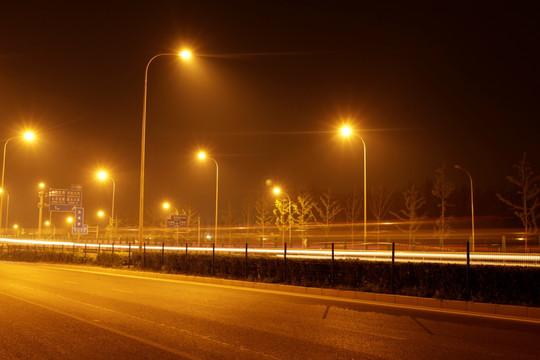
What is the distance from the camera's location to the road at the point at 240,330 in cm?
831

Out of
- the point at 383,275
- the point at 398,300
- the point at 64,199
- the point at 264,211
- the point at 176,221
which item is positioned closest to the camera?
the point at 398,300

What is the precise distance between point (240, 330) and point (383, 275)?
25.9 ft

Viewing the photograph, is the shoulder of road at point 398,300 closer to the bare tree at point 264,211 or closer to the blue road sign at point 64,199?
the blue road sign at point 64,199

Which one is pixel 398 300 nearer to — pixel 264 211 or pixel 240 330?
pixel 240 330

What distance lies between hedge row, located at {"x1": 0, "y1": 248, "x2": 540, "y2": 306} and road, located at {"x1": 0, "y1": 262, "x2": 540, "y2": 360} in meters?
1.79

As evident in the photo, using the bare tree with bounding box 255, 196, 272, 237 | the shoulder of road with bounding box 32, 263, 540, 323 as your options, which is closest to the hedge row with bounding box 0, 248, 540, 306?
the shoulder of road with bounding box 32, 263, 540, 323

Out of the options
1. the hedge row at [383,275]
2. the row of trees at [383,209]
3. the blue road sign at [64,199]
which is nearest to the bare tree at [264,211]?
the row of trees at [383,209]

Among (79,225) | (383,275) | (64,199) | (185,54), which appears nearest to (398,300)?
(383,275)

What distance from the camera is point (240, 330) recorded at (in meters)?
10.2

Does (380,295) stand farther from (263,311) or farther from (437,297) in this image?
(263,311)

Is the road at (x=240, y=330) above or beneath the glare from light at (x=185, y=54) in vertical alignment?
beneath

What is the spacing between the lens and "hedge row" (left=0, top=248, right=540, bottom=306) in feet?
45.3

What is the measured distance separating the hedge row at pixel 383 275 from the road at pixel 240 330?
179 cm

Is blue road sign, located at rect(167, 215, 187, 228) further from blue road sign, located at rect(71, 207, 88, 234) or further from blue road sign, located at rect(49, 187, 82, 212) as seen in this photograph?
blue road sign, located at rect(71, 207, 88, 234)
